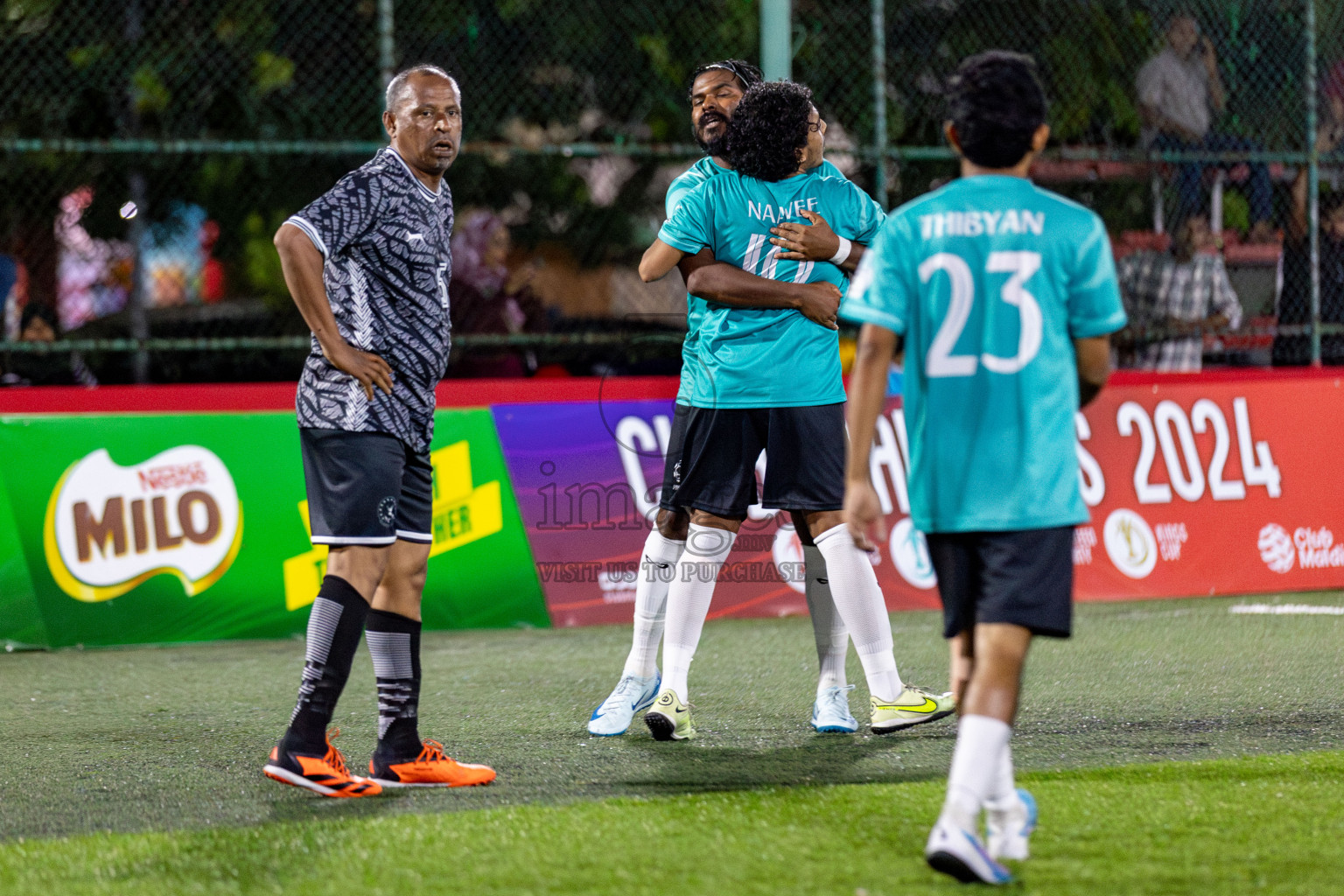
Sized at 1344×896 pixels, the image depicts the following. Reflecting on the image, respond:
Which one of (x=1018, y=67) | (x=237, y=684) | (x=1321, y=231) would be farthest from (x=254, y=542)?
(x=1321, y=231)

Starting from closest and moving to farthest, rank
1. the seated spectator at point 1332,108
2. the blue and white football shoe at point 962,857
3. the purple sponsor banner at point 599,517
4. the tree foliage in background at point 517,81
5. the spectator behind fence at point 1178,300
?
the blue and white football shoe at point 962,857 < the purple sponsor banner at point 599,517 < the tree foliage in background at point 517,81 < the spectator behind fence at point 1178,300 < the seated spectator at point 1332,108

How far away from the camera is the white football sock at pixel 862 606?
16.0ft

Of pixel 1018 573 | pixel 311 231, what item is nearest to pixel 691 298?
pixel 311 231

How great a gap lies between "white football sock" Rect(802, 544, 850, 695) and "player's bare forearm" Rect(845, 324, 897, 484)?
6.14 ft

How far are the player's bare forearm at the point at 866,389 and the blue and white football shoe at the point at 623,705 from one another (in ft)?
6.71

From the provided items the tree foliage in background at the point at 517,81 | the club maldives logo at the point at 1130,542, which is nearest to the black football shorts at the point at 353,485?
the club maldives logo at the point at 1130,542

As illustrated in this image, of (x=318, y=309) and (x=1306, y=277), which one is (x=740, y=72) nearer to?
(x=318, y=309)

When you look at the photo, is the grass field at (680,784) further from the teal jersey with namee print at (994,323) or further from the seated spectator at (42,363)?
the seated spectator at (42,363)

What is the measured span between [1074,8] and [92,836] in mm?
8611

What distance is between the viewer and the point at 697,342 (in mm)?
4977

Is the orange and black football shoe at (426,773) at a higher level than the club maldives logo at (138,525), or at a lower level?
lower

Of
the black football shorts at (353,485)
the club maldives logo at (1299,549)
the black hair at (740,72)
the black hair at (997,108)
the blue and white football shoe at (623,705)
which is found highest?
→ the black hair at (740,72)

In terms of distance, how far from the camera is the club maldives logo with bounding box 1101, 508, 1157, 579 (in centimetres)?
835

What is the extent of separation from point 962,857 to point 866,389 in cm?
97
